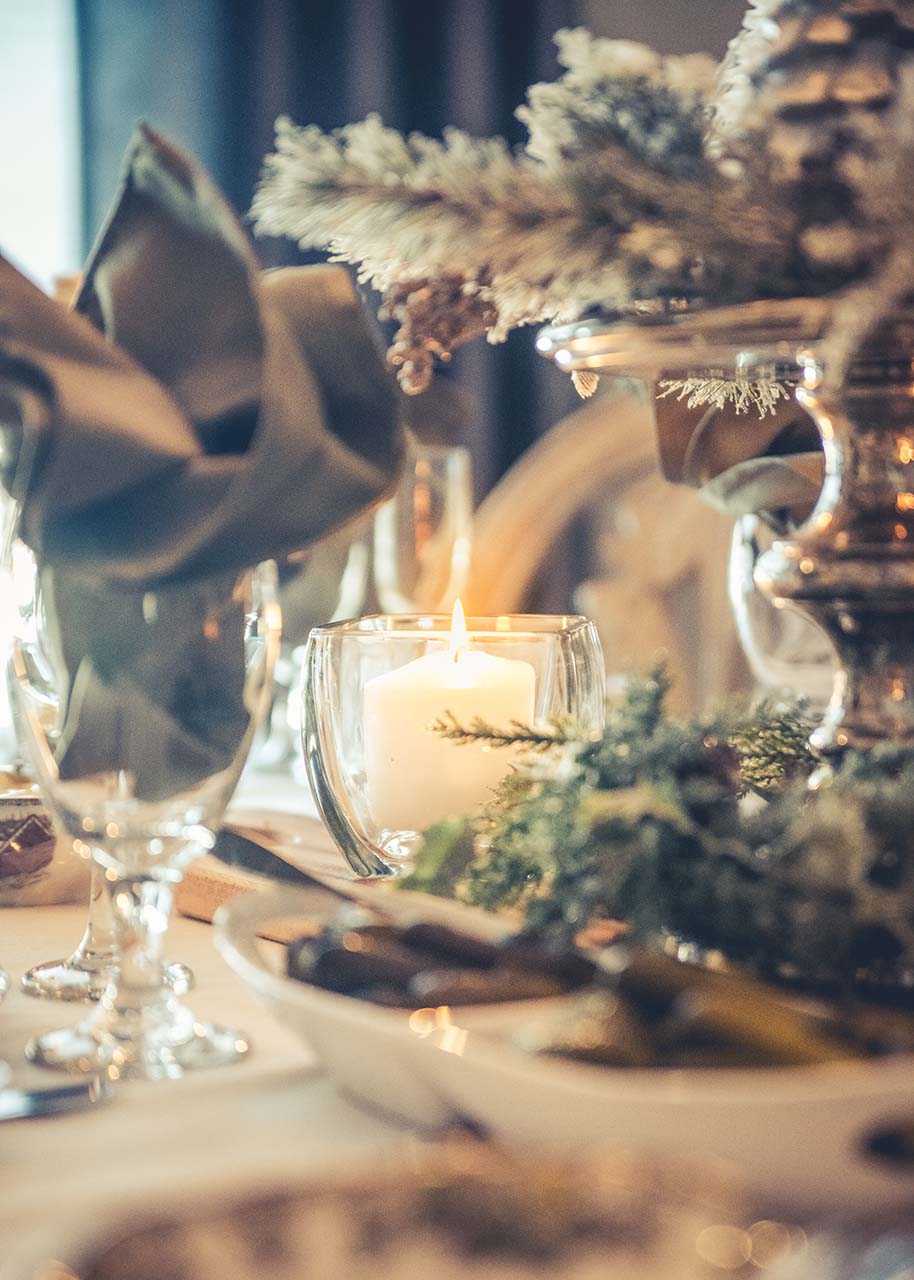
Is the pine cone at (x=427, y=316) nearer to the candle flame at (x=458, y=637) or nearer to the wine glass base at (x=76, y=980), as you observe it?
the candle flame at (x=458, y=637)

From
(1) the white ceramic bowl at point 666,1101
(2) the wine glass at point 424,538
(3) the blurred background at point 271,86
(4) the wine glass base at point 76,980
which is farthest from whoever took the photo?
(3) the blurred background at point 271,86

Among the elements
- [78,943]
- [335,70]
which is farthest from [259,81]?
[78,943]

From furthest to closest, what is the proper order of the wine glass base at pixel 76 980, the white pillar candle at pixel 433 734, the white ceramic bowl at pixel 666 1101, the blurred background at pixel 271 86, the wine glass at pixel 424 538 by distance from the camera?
the blurred background at pixel 271 86 < the wine glass at pixel 424 538 < the white pillar candle at pixel 433 734 < the wine glass base at pixel 76 980 < the white ceramic bowl at pixel 666 1101

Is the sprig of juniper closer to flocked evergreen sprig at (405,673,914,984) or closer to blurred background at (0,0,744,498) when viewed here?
flocked evergreen sprig at (405,673,914,984)

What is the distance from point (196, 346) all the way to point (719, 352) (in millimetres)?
173

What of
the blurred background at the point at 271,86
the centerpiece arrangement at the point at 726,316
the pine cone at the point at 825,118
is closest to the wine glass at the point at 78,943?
the centerpiece arrangement at the point at 726,316

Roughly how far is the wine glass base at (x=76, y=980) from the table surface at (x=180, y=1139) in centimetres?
5

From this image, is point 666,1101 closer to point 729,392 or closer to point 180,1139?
point 180,1139

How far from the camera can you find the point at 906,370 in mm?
529

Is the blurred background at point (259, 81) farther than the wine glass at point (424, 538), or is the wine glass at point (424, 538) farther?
the blurred background at point (259, 81)

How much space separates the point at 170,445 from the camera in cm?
46

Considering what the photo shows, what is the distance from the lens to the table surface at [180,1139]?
34 centimetres

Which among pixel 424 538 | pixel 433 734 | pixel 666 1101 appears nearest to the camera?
pixel 666 1101

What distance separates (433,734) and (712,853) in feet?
0.85
